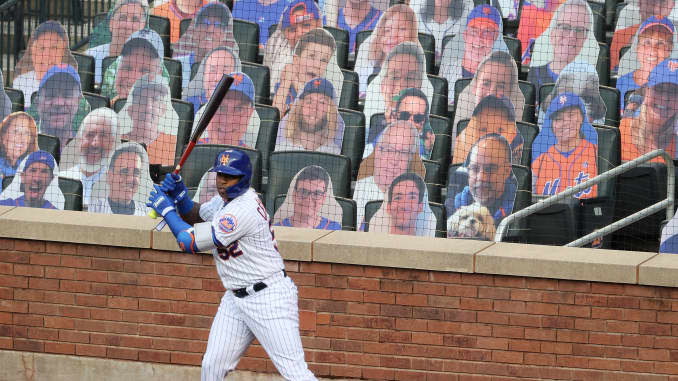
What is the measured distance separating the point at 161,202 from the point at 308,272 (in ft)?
4.58

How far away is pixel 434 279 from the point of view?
19.2 feet

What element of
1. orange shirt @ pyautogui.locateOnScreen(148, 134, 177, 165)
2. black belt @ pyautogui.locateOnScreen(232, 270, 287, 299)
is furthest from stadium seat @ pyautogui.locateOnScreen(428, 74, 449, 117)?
black belt @ pyautogui.locateOnScreen(232, 270, 287, 299)

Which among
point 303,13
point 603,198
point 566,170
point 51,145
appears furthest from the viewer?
point 303,13

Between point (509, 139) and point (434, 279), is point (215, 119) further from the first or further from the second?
point (434, 279)

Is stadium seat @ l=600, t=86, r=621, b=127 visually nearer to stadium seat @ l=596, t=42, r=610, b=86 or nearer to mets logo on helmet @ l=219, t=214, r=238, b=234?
stadium seat @ l=596, t=42, r=610, b=86

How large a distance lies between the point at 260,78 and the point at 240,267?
13.5 feet

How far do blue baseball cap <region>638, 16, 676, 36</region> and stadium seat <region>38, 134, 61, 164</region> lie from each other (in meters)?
4.97

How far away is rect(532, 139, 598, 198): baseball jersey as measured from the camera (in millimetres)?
7520

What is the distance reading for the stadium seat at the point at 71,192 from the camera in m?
7.59

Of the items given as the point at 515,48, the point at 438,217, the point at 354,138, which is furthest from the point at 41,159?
the point at 515,48

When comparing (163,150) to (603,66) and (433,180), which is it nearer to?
(433,180)

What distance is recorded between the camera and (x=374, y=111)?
8.55m

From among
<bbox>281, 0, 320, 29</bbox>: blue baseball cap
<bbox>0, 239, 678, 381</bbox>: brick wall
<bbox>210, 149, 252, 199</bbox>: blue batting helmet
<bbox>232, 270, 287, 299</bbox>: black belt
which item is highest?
<bbox>281, 0, 320, 29</bbox>: blue baseball cap

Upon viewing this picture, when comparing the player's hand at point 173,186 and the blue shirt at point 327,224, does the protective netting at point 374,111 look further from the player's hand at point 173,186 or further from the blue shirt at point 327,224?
the player's hand at point 173,186
